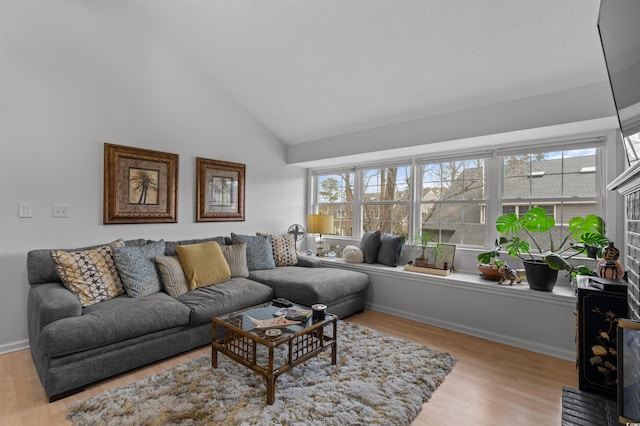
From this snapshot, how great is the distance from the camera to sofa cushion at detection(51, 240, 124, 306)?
7.66ft

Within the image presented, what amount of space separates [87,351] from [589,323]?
126 inches

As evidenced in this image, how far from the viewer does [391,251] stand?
3758 mm

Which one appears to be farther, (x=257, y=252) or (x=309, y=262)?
(x=309, y=262)

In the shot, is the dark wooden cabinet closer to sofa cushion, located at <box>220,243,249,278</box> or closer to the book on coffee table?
the book on coffee table

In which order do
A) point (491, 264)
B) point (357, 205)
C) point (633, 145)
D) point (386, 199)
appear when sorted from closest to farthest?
point (633, 145) → point (491, 264) → point (386, 199) → point (357, 205)

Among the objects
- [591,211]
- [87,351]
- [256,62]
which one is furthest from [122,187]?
[591,211]

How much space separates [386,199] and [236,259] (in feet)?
7.06

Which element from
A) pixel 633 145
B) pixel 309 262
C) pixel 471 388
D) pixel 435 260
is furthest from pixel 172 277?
pixel 633 145

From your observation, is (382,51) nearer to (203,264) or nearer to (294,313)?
(294,313)

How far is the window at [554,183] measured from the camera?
2.92 m

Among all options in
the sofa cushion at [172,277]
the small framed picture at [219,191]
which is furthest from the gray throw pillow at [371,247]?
the sofa cushion at [172,277]

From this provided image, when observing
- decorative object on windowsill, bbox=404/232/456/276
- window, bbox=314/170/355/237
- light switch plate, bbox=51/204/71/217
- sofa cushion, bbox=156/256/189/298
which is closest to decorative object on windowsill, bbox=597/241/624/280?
decorative object on windowsill, bbox=404/232/456/276

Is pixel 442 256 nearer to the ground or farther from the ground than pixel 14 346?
farther from the ground

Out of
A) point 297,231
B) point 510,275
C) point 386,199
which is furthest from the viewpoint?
point 297,231
